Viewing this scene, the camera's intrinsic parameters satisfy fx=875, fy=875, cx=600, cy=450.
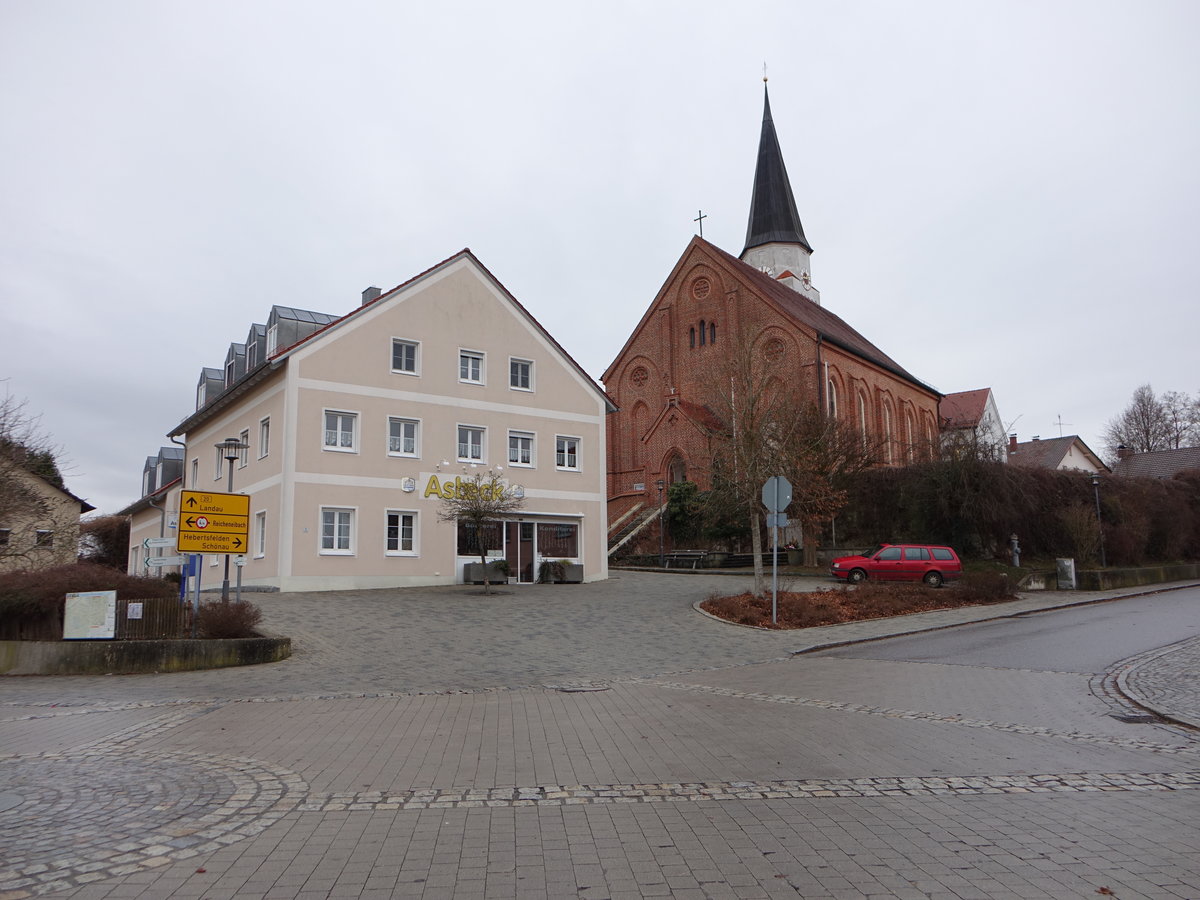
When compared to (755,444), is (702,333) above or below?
above

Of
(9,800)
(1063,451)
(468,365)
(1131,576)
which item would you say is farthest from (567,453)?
(1063,451)

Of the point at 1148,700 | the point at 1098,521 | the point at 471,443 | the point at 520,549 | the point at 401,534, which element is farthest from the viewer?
the point at 1098,521

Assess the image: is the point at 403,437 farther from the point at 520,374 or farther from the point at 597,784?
the point at 597,784

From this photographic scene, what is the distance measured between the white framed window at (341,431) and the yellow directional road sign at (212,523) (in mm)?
11280

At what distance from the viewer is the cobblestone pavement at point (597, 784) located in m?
4.51

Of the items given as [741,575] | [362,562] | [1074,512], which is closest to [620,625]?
[362,562]

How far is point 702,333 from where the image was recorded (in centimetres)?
5397

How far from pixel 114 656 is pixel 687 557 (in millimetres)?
29173

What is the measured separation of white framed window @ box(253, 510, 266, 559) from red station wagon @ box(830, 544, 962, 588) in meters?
18.8

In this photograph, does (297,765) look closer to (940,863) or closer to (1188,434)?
(940,863)

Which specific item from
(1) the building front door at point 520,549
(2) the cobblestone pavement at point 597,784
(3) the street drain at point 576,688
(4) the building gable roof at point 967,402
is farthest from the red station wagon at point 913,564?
(4) the building gable roof at point 967,402

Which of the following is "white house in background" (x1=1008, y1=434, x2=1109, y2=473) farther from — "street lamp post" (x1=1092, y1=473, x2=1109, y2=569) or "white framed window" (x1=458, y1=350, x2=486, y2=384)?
"white framed window" (x1=458, y1=350, x2=486, y2=384)

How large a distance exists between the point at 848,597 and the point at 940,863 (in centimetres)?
1765

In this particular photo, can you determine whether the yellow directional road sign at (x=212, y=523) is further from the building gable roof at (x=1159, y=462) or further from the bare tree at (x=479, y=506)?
the building gable roof at (x=1159, y=462)
